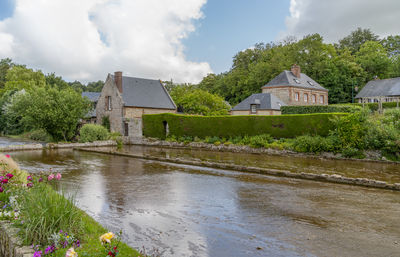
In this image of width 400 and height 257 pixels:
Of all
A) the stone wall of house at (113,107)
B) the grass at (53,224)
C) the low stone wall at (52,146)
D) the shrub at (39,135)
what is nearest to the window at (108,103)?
the stone wall of house at (113,107)

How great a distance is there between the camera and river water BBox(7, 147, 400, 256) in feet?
17.8

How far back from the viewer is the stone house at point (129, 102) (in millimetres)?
32938

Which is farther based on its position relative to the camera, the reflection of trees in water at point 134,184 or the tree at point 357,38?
the tree at point 357,38

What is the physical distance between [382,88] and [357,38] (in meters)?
30.0

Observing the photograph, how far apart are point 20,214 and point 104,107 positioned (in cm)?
3265

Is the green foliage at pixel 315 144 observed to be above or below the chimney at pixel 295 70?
below

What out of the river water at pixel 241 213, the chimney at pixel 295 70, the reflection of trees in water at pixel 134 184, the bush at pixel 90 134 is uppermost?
the chimney at pixel 295 70

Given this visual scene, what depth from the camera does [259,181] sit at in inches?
447

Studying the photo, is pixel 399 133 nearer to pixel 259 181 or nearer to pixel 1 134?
pixel 259 181

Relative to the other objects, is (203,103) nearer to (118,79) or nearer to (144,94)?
(144,94)

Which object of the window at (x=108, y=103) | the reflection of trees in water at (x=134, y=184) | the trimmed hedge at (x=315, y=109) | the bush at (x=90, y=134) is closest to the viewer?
the reflection of trees in water at (x=134, y=184)

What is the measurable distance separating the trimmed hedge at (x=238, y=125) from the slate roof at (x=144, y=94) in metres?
3.00

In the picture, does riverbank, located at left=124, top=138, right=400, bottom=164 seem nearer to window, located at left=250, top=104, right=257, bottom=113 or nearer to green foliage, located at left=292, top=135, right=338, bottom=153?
green foliage, located at left=292, top=135, right=338, bottom=153

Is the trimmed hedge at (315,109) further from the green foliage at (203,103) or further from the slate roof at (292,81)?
the slate roof at (292,81)
